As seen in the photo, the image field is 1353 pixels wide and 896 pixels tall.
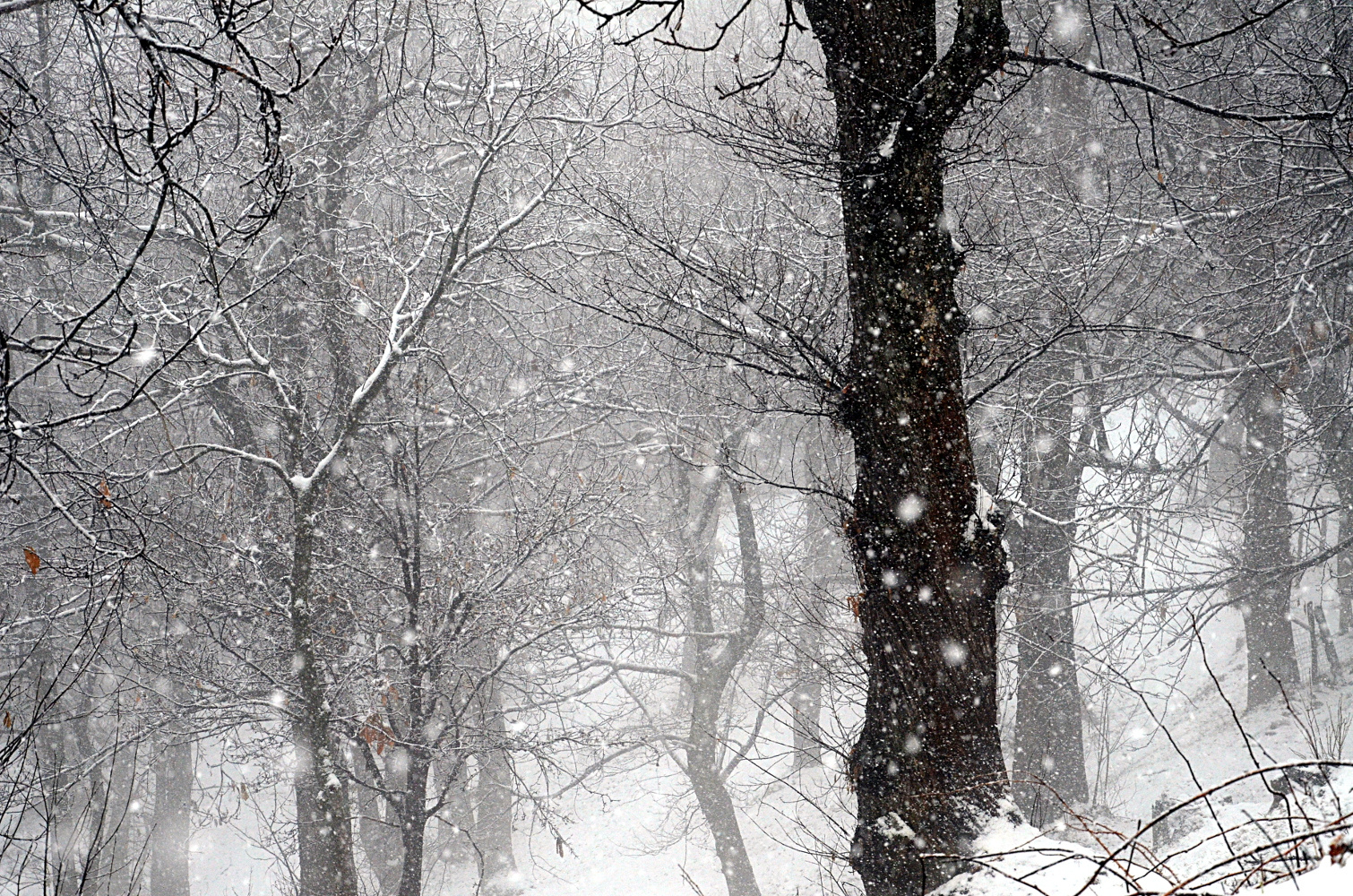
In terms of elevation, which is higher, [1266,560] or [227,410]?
[227,410]

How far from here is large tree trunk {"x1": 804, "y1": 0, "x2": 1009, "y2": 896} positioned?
4.07 m

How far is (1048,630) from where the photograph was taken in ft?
33.3

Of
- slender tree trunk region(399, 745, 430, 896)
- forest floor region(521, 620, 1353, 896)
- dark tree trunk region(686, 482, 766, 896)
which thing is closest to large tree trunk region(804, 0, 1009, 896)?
forest floor region(521, 620, 1353, 896)

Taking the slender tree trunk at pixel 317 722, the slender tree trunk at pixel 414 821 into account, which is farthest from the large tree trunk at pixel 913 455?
the slender tree trunk at pixel 317 722

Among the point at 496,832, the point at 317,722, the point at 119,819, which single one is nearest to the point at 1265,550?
the point at 317,722

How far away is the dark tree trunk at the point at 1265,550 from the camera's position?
10.2 meters

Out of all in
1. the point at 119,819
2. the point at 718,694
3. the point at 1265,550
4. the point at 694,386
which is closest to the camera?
the point at 694,386

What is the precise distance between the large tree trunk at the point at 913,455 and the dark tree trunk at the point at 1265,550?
23.4ft

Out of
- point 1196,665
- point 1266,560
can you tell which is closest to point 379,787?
point 1266,560

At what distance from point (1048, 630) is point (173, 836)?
14.6 meters

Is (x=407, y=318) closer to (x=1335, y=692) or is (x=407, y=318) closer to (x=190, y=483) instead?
(x=190, y=483)

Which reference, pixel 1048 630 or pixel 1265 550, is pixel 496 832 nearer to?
pixel 1048 630

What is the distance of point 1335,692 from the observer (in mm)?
11180

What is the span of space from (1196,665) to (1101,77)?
17588mm
